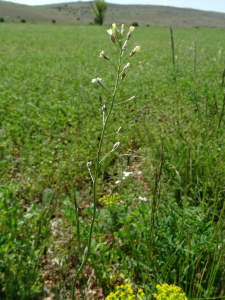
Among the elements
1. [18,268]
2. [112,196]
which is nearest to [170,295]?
[112,196]

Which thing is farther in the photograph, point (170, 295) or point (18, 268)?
point (18, 268)

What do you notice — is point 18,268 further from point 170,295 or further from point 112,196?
point 170,295

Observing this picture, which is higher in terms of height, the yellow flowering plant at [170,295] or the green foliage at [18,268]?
the yellow flowering plant at [170,295]

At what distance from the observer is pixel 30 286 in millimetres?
1552

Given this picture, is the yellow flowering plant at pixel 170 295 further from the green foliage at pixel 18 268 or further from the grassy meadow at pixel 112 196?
the green foliage at pixel 18 268

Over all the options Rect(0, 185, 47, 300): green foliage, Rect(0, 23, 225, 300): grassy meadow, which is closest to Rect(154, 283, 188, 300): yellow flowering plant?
Rect(0, 23, 225, 300): grassy meadow

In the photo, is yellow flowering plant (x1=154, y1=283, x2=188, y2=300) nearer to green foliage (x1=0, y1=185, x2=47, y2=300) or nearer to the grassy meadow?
the grassy meadow

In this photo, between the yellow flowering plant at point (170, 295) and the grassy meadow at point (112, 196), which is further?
the grassy meadow at point (112, 196)

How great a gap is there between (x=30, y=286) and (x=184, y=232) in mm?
1024

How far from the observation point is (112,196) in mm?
1827

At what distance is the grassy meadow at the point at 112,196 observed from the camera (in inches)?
59.3

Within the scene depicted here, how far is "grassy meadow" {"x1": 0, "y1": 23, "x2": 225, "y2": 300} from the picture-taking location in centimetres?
151

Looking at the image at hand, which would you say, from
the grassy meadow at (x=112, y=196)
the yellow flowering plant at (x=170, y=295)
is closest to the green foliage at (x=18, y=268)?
the grassy meadow at (x=112, y=196)

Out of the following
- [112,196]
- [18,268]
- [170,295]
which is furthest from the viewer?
[112,196]
